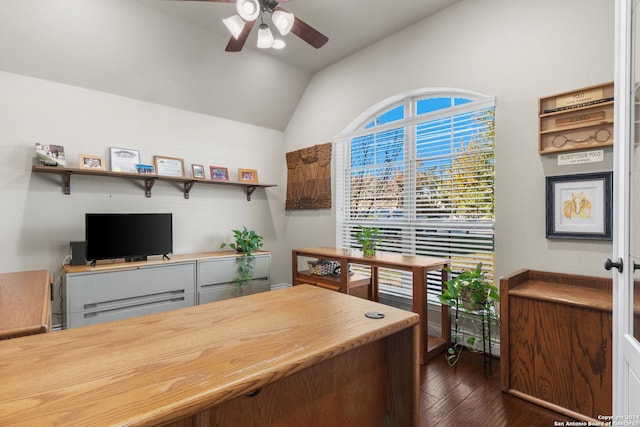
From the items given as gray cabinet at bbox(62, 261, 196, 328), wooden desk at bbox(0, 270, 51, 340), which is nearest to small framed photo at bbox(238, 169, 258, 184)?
gray cabinet at bbox(62, 261, 196, 328)

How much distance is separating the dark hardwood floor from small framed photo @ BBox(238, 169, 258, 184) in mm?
3136

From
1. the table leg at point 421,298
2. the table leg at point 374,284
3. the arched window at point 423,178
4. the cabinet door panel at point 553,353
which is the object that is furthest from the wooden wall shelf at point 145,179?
the cabinet door panel at point 553,353

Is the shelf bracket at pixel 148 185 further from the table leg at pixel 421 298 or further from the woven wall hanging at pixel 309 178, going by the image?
the table leg at pixel 421 298

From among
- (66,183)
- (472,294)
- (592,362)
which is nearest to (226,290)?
(66,183)

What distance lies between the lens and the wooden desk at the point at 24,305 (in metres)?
1.25

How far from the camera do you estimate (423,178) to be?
10.7 feet

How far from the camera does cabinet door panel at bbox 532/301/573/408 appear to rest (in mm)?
1835

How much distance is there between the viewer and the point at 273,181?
4812mm

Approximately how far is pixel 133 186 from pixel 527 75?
13.2 ft

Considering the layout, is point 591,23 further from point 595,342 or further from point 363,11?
point 595,342

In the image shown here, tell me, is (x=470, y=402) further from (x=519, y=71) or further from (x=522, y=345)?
(x=519, y=71)

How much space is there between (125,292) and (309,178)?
254cm

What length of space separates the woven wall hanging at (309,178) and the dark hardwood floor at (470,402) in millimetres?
2375

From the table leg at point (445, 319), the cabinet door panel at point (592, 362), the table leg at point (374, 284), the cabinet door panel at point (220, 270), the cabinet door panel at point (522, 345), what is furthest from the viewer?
the cabinet door panel at point (220, 270)
